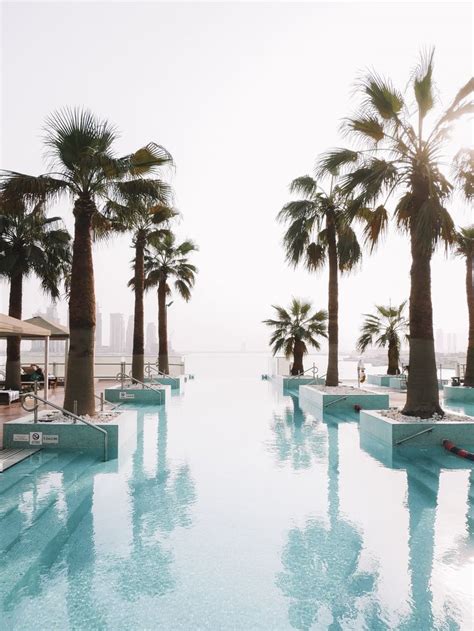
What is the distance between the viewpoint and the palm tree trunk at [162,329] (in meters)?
24.6

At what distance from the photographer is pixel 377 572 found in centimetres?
433

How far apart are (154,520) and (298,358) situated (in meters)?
20.2

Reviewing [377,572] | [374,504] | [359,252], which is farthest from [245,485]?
[359,252]

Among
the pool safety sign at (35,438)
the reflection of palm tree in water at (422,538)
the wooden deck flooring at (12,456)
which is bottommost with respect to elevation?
the reflection of palm tree in water at (422,538)

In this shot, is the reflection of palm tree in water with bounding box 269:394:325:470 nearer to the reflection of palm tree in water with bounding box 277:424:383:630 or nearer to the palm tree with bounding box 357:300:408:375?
the reflection of palm tree in water with bounding box 277:424:383:630

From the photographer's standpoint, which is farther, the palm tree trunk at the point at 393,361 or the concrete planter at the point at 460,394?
the palm tree trunk at the point at 393,361

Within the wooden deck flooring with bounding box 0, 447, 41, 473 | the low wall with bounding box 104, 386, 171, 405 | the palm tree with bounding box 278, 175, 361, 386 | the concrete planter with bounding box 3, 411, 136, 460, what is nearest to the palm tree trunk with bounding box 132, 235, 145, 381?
the low wall with bounding box 104, 386, 171, 405

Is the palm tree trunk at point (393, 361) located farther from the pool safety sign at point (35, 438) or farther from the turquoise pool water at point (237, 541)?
the pool safety sign at point (35, 438)

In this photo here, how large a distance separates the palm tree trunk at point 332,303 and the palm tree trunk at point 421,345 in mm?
6500

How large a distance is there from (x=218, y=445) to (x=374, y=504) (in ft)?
14.5

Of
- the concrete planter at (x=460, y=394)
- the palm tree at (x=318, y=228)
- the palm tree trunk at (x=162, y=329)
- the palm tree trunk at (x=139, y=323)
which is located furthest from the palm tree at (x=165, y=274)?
the concrete planter at (x=460, y=394)

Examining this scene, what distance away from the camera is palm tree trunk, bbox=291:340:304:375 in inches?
979

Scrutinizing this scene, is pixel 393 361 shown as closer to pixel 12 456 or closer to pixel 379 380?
pixel 379 380

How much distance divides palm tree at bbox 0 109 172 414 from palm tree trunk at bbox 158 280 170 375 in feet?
46.7
